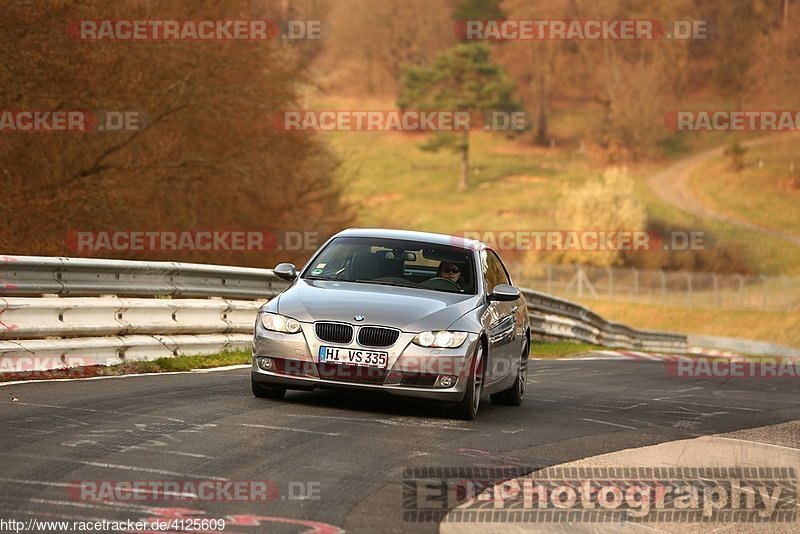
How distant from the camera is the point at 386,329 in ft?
34.9

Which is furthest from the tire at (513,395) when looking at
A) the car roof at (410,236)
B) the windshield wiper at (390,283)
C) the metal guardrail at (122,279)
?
the metal guardrail at (122,279)

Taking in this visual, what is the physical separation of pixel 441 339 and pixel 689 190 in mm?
110035

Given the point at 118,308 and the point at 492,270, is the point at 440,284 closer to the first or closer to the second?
the point at 492,270

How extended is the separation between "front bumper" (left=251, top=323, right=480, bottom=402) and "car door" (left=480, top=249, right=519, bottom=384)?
87 centimetres

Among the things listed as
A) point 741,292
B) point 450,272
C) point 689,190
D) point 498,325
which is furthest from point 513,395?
point 689,190

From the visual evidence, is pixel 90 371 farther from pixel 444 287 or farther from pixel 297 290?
pixel 444 287

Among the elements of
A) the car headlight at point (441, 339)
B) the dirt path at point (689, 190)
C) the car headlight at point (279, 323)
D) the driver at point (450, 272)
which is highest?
the dirt path at point (689, 190)

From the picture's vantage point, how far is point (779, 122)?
413 ft

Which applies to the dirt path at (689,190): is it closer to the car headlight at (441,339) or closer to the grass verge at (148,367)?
the grass verge at (148,367)

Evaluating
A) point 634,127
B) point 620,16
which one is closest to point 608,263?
point 634,127

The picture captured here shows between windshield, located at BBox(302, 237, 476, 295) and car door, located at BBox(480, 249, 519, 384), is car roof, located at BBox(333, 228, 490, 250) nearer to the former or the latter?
windshield, located at BBox(302, 237, 476, 295)

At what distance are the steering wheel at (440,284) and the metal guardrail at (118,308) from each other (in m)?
3.37

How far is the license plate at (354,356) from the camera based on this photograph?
10.6 meters

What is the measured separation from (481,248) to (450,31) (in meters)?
148
